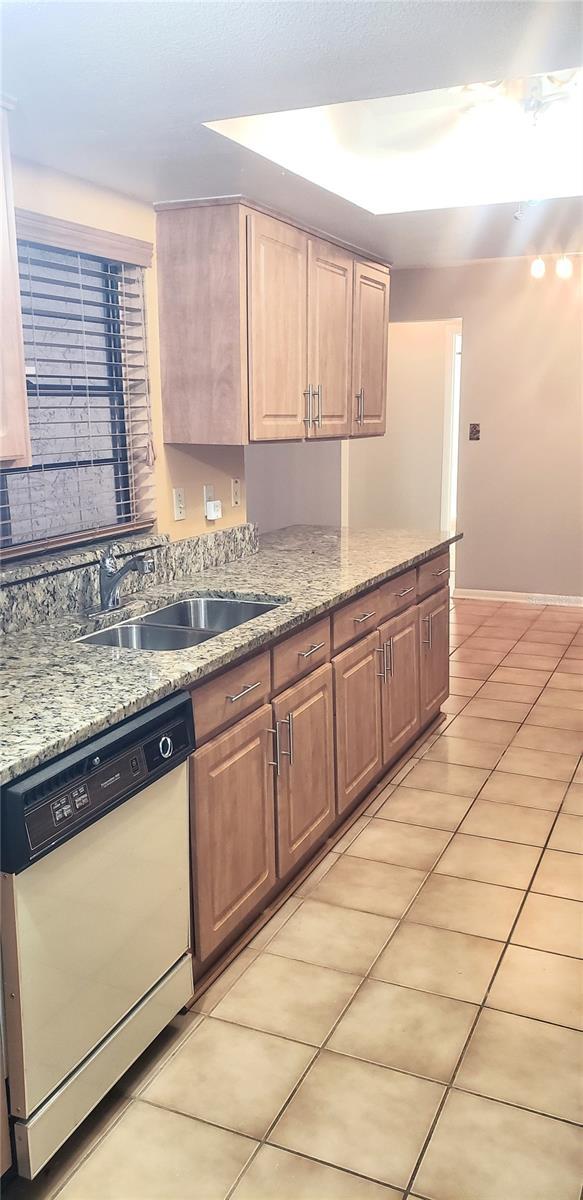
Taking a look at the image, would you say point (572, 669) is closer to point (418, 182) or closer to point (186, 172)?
point (418, 182)

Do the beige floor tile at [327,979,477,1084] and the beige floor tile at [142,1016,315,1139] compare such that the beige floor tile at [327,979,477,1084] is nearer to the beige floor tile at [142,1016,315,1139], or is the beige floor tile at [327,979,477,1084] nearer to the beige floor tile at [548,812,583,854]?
the beige floor tile at [142,1016,315,1139]

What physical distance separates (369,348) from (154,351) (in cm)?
140

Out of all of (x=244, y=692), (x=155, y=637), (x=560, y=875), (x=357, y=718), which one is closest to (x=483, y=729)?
(x=357, y=718)

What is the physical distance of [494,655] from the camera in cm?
545

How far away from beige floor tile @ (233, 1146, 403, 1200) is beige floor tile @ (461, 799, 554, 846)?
155 centimetres

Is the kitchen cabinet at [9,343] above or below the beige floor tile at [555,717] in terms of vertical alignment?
above

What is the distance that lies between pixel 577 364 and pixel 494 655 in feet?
7.42

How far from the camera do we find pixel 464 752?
396cm

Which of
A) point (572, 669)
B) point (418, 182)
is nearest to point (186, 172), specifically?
point (418, 182)

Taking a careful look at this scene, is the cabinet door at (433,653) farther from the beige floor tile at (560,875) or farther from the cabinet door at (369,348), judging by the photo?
the beige floor tile at (560,875)

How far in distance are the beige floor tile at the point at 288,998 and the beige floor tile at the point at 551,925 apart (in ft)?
1.74

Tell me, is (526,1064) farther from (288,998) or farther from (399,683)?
(399,683)

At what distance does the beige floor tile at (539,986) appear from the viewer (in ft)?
7.43

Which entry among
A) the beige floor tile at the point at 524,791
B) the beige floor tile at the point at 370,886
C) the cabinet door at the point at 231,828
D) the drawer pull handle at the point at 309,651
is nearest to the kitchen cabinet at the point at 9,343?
the cabinet door at the point at 231,828
